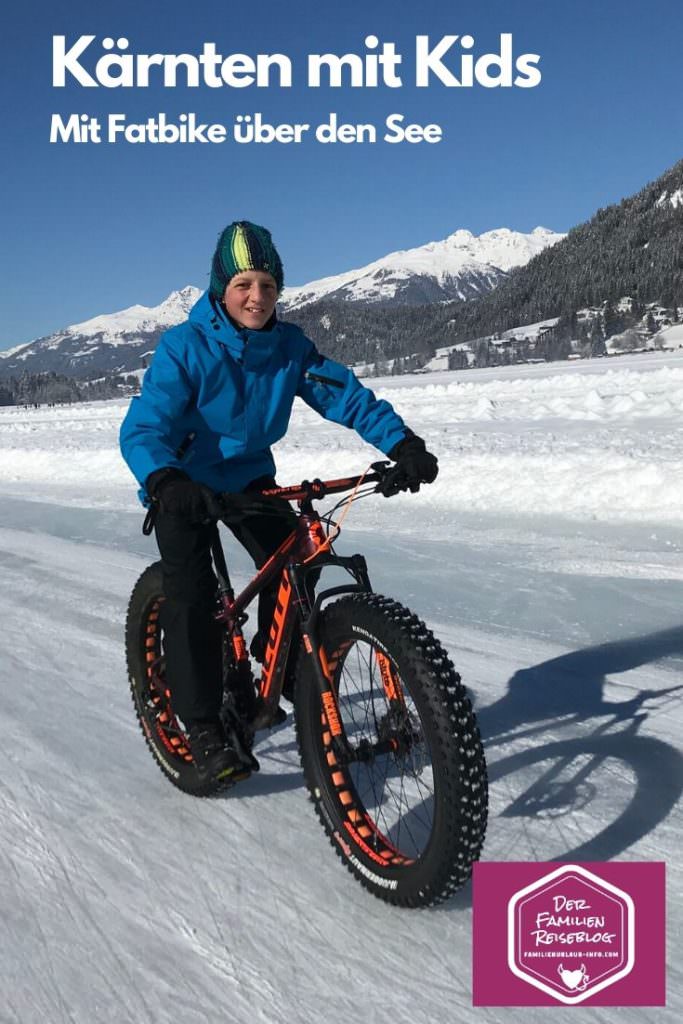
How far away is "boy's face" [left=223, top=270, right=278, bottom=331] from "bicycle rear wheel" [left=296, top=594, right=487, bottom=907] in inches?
42.8

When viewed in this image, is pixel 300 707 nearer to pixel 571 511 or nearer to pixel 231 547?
pixel 231 547

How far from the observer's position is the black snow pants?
9.45 ft

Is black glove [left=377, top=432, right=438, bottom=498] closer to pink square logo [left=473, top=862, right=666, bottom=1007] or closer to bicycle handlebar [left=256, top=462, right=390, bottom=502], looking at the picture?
bicycle handlebar [left=256, top=462, right=390, bottom=502]

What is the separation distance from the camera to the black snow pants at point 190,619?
9.45 ft

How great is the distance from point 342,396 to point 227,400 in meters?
0.52

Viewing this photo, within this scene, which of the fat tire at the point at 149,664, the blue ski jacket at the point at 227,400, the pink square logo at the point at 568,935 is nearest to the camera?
the pink square logo at the point at 568,935

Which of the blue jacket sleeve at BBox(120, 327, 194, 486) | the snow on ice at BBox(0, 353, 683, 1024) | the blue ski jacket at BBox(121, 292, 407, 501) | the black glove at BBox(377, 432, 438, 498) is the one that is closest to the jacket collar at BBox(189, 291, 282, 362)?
the blue ski jacket at BBox(121, 292, 407, 501)

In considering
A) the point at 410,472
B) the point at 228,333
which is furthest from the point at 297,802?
the point at 228,333

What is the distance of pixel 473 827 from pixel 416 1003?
452 mm

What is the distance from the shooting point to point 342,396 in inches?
124

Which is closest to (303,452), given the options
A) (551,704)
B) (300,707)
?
(551,704)

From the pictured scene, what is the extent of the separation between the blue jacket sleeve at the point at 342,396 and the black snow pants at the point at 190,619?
534mm

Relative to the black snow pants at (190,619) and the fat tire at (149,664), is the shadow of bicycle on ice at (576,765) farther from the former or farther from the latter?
the fat tire at (149,664)

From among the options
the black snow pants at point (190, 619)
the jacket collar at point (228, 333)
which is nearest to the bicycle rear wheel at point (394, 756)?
the black snow pants at point (190, 619)
